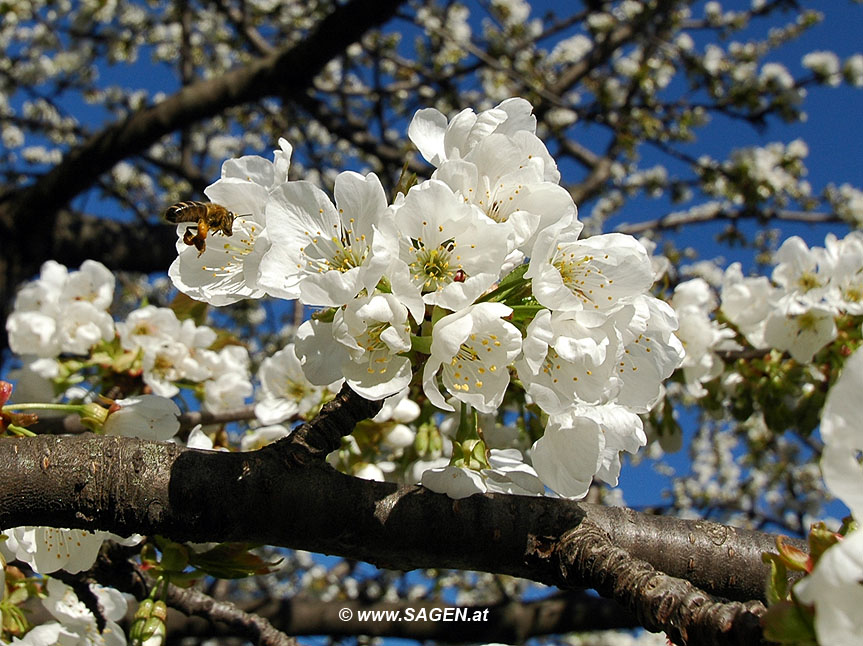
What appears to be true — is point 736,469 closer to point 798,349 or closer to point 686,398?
point 686,398

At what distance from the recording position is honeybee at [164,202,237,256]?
1.25 metres

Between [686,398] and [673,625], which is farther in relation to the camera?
[686,398]

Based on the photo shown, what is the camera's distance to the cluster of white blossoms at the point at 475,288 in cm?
105

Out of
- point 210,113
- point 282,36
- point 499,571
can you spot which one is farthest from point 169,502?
point 282,36

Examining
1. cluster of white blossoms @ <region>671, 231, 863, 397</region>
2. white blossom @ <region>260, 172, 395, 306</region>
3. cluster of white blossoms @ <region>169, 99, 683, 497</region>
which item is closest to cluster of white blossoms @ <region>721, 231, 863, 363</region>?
cluster of white blossoms @ <region>671, 231, 863, 397</region>

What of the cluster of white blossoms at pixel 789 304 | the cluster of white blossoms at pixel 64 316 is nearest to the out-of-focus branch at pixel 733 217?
the cluster of white blossoms at pixel 789 304

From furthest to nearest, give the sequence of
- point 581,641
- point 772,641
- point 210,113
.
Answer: point 581,641 → point 210,113 → point 772,641

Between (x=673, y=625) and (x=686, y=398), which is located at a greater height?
(x=686, y=398)

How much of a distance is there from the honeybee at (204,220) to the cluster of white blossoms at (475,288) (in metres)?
0.02

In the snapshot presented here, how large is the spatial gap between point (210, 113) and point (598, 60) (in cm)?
312

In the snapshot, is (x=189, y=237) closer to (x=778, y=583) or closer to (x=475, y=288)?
(x=475, y=288)

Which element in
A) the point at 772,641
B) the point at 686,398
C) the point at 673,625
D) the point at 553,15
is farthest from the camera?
the point at 553,15

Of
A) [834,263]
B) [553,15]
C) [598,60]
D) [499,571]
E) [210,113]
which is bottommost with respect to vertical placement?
[499,571]

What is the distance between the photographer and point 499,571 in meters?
1.17
